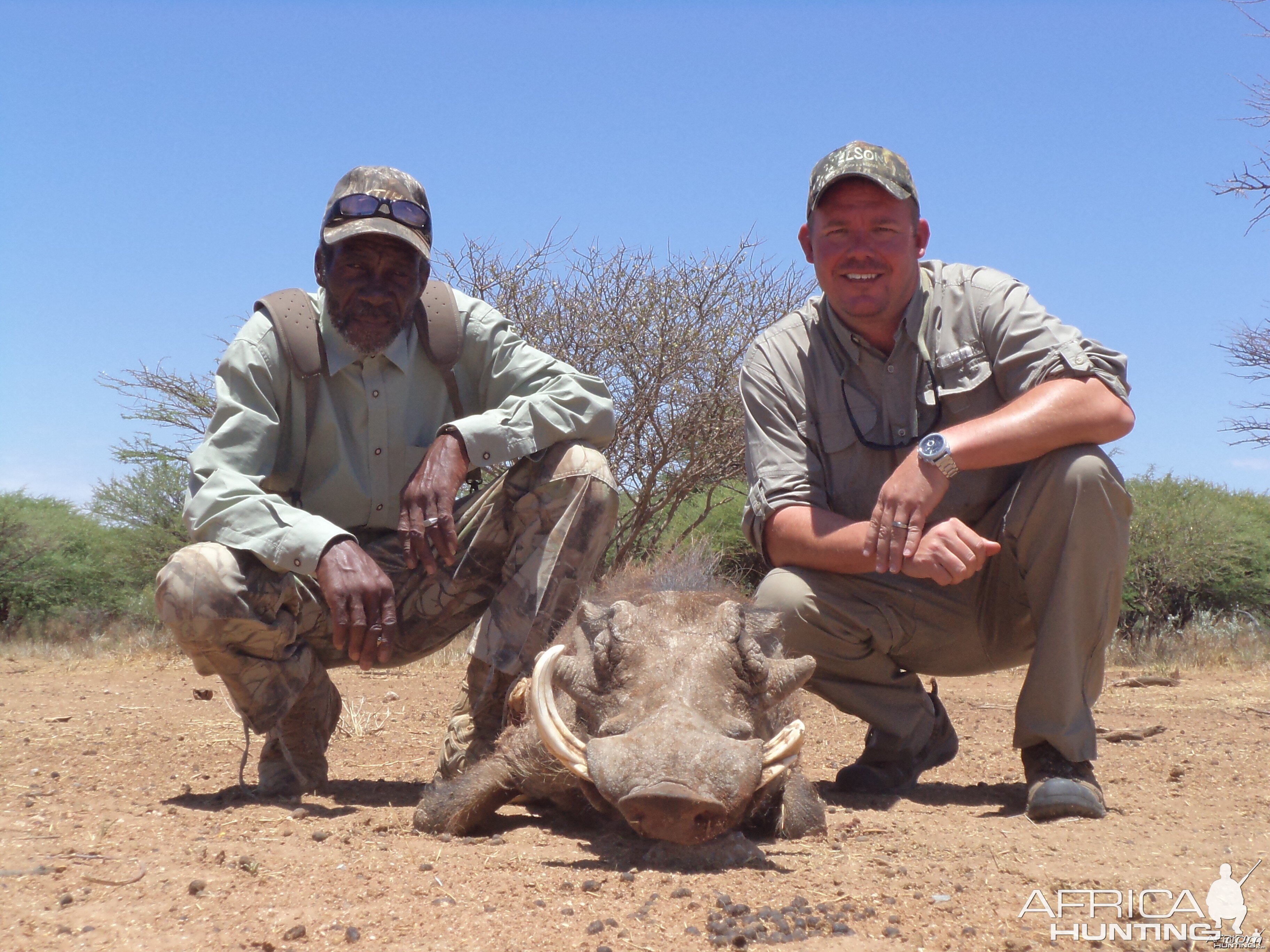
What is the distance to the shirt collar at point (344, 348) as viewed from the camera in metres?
4.00

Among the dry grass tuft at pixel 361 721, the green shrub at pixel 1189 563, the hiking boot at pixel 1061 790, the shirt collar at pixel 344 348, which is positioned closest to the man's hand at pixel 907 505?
the hiking boot at pixel 1061 790

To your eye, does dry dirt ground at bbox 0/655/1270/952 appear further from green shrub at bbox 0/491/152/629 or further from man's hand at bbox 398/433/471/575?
green shrub at bbox 0/491/152/629

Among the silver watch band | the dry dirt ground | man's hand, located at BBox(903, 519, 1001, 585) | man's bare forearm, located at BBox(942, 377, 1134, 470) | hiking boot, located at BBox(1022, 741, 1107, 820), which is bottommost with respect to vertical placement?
the dry dirt ground

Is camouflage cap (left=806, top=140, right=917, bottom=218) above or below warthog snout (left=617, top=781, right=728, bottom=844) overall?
above

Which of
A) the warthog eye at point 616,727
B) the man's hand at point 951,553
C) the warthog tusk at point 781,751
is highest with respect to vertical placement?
the man's hand at point 951,553

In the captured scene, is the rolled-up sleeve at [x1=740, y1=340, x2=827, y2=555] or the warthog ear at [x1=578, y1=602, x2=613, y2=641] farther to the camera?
the rolled-up sleeve at [x1=740, y1=340, x2=827, y2=555]

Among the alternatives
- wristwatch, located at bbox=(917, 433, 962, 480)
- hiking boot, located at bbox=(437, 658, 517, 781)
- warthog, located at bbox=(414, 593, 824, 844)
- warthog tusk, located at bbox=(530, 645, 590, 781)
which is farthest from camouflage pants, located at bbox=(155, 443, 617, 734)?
wristwatch, located at bbox=(917, 433, 962, 480)

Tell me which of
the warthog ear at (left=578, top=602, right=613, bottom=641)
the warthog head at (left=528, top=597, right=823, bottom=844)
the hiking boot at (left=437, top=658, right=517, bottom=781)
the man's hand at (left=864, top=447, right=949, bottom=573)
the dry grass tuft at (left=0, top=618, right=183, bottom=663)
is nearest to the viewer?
the warthog head at (left=528, top=597, right=823, bottom=844)

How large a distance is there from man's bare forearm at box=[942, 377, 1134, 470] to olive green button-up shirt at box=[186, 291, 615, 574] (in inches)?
52.2

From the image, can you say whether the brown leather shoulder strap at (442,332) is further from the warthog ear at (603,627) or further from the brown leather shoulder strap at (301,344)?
the warthog ear at (603,627)

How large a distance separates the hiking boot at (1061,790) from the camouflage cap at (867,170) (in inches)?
77.0

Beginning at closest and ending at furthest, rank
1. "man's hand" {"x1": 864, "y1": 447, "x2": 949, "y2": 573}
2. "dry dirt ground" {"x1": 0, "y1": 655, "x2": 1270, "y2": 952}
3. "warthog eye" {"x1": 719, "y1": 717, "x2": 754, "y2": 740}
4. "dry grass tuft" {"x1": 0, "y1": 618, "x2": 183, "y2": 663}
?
1. "dry dirt ground" {"x1": 0, "y1": 655, "x2": 1270, "y2": 952}
2. "warthog eye" {"x1": 719, "y1": 717, "x2": 754, "y2": 740}
3. "man's hand" {"x1": 864, "y1": 447, "x2": 949, "y2": 573}
4. "dry grass tuft" {"x1": 0, "y1": 618, "x2": 183, "y2": 663}

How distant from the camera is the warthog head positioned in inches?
94.9

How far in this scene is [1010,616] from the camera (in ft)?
13.5
